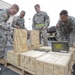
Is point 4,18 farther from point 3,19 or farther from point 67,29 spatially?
point 67,29

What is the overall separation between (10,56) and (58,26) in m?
1.42

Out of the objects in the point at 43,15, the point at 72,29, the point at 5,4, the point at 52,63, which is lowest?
the point at 52,63

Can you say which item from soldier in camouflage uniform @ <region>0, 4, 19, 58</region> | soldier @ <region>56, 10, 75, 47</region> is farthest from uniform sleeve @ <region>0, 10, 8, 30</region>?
soldier @ <region>56, 10, 75, 47</region>

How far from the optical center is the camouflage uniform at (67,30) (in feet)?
9.69

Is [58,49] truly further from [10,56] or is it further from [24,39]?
[10,56]

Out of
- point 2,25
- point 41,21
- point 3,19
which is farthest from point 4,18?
point 41,21

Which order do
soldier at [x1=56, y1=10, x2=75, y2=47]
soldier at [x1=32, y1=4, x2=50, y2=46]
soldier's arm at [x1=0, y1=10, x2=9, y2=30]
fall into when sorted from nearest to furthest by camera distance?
soldier's arm at [x1=0, y1=10, x2=9, y2=30], soldier at [x1=56, y1=10, x2=75, y2=47], soldier at [x1=32, y1=4, x2=50, y2=46]

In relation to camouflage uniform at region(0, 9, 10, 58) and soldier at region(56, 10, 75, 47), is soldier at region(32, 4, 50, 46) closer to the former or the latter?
soldier at region(56, 10, 75, 47)

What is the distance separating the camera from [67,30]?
317cm

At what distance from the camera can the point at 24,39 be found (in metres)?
2.61

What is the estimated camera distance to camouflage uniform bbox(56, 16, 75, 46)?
295 cm

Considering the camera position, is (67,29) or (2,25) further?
(67,29)

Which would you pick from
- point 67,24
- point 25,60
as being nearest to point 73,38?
point 67,24

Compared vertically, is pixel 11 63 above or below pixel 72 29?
below
